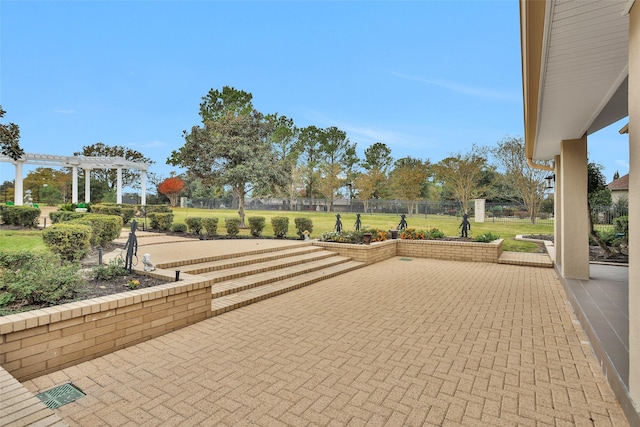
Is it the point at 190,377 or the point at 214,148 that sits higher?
the point at 214,148

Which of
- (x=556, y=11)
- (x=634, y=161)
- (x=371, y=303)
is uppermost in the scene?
(x=556, y=11)

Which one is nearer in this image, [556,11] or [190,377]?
[556,11]

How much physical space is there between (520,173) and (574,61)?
2134cm

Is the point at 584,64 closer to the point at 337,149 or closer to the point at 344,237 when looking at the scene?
the point at 344,237

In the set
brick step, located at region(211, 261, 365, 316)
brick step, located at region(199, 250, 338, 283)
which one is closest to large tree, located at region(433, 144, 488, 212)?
brick step, located at region(199, 250, 338, 283)

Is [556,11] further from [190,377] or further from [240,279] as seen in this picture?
[240,279]

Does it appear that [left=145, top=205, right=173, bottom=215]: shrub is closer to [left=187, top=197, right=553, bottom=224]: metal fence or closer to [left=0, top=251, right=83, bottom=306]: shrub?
[left=0, top=251, right=83, bottom=306]: shrub

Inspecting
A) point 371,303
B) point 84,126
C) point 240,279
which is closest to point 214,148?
point 240,279

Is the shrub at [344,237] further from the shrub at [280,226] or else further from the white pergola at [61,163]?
the white pergola at [61,163]

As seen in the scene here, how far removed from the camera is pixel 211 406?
2238 millimetres

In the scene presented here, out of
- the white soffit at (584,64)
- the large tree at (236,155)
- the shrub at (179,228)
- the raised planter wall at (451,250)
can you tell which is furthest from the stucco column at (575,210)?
the shrub at (179,228)

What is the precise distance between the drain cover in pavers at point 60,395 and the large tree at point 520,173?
2239 cm

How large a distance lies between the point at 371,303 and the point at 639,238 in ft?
11.0

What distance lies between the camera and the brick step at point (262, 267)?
18.2 feet
